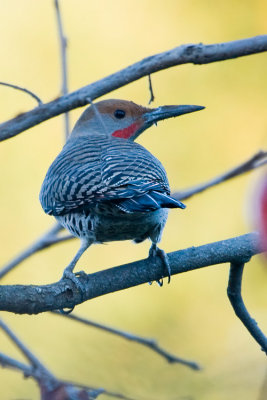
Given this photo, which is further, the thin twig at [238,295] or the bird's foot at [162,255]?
the bird's foot at [162,255]

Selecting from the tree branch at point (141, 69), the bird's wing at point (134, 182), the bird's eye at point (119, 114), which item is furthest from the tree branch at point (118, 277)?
the bird's eye at point (119, 114)

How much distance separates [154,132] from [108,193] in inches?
127

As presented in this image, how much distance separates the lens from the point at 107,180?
10.9 feet

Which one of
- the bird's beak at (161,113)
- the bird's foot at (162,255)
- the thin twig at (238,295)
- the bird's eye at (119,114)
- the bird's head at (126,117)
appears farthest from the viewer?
the bird's eye at (119,114)

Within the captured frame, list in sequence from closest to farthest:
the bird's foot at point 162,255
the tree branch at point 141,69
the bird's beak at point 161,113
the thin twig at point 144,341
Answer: the tree branch at point 141,69 < the thin twig at point 144,341 < the bird's foot at point 162,255 < the bird's beak at point 161,113

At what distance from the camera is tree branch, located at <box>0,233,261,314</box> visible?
7.93 ft

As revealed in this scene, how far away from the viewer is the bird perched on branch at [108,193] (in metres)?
3.20

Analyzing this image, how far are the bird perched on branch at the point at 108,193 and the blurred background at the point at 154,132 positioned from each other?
3.63 ft

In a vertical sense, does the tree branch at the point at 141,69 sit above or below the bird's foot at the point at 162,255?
above

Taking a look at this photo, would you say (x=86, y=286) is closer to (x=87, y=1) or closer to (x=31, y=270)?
(x=31, y=270)

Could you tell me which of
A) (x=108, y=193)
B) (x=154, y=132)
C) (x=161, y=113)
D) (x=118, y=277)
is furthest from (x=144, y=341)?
(x=154, y=132)

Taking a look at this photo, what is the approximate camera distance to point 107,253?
604 cm

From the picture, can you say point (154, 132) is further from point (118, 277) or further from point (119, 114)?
point (118, 277)

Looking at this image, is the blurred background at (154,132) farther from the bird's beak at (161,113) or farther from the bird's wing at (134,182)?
the bird's wing at (134,182)
